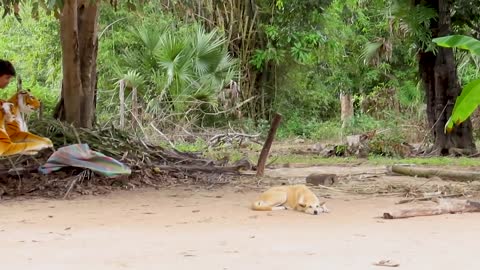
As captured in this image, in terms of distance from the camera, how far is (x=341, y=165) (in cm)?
1210

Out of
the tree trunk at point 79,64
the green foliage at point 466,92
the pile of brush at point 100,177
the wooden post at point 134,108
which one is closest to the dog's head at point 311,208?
the green foliage at point 466,92

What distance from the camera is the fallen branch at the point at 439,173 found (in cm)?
867

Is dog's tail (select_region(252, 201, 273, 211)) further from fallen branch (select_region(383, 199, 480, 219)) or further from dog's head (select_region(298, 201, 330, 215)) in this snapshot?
fallen branch (select_region(383, 199, 480, 219))

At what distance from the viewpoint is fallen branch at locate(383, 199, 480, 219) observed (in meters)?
5.91

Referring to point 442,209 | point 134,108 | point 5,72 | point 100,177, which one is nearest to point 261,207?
point 442,209

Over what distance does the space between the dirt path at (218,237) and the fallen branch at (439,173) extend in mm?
1851

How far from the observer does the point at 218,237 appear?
5.11 metres

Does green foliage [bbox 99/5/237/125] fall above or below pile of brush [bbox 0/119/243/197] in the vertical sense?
above

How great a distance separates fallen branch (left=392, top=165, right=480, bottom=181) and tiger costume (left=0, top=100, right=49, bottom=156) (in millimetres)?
4935

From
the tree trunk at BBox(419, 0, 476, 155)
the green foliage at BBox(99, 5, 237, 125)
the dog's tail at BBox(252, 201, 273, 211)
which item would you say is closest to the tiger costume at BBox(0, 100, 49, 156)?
the dog's tail at BBox(252, 201, 273, 211)

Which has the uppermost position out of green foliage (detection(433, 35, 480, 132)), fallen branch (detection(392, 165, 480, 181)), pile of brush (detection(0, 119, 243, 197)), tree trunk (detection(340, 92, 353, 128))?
green foliage (detection(433, 35, 480, 132))

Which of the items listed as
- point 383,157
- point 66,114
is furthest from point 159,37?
point 66,114

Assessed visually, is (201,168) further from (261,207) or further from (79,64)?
(261,207)

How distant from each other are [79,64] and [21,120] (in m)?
1.75
